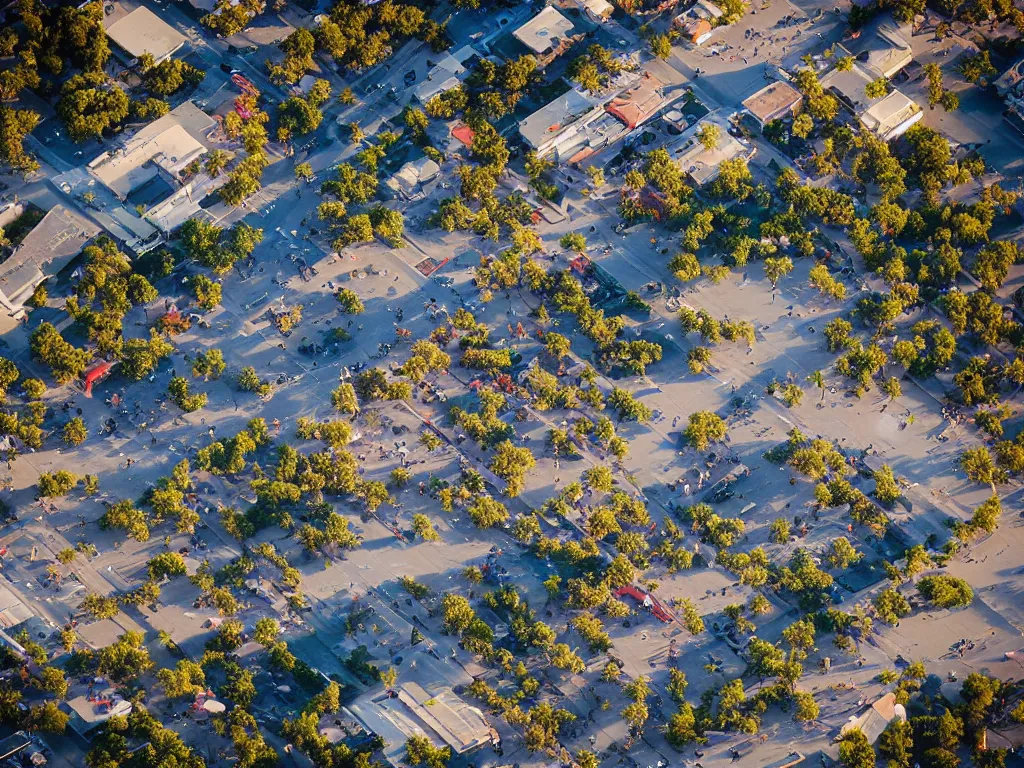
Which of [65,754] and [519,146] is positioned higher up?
[519,146]

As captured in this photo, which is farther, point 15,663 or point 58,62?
point 58,62

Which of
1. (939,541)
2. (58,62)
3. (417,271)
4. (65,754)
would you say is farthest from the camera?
(58,62)

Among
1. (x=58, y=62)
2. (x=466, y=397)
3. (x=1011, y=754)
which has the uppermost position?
(x=58, y=62)

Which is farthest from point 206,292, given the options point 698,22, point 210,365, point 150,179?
point 698,22

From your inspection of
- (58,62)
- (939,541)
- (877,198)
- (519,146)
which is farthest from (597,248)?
(58,62)

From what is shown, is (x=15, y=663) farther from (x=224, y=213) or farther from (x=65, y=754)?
(x=224, y=213)

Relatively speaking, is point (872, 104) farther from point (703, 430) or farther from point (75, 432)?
point (75, 432)

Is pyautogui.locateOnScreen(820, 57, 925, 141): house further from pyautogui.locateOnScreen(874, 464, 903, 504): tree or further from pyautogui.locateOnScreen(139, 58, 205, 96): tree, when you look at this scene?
pyautogui.locateOnScreen(139, 58, 205, 96): tree
